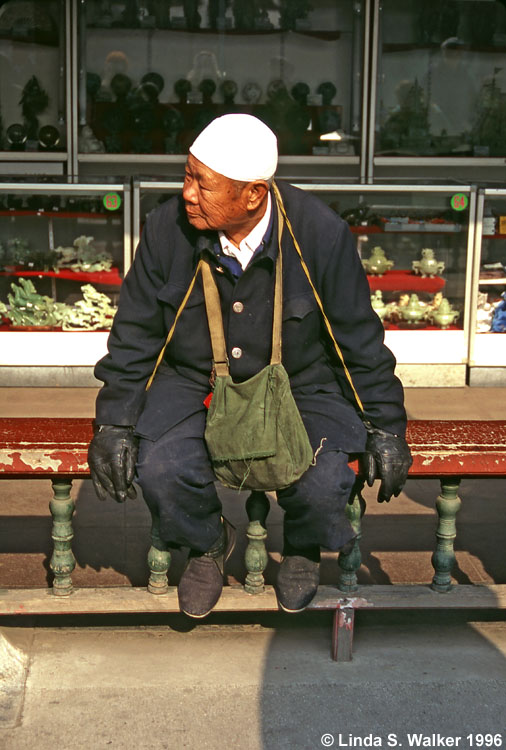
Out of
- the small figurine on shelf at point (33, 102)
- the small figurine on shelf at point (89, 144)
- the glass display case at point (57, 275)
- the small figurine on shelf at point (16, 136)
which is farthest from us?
the small figurine on shelf at point (33, 102)

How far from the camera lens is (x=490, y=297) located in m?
7.93

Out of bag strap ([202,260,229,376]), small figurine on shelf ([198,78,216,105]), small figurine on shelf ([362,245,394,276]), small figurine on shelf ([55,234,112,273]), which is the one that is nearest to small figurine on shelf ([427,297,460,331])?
small figurine on shelf ([362,245,394,276])

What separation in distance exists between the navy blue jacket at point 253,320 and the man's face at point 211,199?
9 centimetres

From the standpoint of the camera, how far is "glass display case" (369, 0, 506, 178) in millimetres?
9539

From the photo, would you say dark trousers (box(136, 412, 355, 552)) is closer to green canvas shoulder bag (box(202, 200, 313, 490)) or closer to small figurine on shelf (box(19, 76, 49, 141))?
green canvas shoulder bag (box(202, 200, 313, 490))

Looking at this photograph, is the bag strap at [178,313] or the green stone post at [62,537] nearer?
the bag strap at [178,313]

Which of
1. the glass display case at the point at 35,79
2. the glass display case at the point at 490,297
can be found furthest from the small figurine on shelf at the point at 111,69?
the glass display case at the point at 490,297

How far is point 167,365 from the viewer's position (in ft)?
11.6

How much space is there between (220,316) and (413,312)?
4.75 metres

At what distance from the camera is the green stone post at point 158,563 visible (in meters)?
3.59

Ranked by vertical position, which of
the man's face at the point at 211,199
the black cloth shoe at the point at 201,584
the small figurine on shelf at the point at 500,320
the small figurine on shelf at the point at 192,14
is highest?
the small figurine on shelf at the point at 192,14

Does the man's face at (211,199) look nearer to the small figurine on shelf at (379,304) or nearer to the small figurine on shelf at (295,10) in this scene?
the small figurine on shelf at (379,304)

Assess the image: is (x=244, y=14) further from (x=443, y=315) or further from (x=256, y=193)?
(x=256, y=193)

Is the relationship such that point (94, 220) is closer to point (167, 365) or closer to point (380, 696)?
point (167, 365)
